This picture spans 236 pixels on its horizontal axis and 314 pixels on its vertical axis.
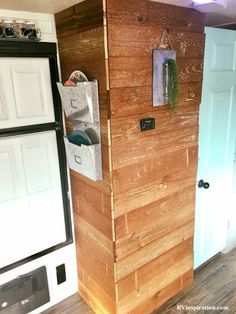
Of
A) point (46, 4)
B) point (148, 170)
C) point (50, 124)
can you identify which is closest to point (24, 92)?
point (50, 124)

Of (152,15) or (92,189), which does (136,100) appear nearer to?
(152,15)

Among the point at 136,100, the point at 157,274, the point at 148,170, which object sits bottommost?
the point at 157,274

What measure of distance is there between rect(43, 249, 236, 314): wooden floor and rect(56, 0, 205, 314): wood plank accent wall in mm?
80

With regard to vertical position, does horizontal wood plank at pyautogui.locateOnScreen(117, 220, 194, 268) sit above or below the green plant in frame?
below

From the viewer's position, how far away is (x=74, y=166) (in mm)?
1707

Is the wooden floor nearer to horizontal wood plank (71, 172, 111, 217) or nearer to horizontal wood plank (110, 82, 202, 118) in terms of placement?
horizontal wood plank (71, 172, 111, 217)

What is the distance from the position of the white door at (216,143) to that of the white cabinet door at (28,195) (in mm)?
1081

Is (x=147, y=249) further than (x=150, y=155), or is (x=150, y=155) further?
(x=147, y=249)

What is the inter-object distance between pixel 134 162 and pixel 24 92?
2.53 ft

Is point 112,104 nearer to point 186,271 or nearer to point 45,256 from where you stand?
point 45,256

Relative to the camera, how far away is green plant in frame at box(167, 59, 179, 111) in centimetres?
153

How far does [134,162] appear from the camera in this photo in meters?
1.57

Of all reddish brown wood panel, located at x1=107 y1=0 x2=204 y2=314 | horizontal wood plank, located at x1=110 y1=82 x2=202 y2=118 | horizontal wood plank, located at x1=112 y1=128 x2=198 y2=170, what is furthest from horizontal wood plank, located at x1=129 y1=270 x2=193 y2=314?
horizontal wood plank, located at x1=110 y1=82 x2=202 y2=118

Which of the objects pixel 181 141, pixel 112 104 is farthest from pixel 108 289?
pixel 112 104
